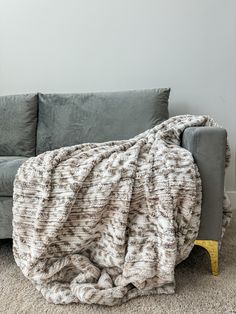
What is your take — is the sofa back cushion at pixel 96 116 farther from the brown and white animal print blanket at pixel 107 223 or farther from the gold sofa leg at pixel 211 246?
the gold sofa leg at pixel 211 246

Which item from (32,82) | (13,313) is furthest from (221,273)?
(32,82)

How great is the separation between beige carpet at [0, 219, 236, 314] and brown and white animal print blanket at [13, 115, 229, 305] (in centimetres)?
3

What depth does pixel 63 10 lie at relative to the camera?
6.42 feet

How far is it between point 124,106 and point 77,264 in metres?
0.99

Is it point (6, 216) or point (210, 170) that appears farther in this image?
point (6, 216)

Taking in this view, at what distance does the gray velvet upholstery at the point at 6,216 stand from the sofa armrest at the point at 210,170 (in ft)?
2.69

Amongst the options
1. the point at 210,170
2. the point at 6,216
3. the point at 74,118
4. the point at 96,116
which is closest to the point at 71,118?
the point at 74,118

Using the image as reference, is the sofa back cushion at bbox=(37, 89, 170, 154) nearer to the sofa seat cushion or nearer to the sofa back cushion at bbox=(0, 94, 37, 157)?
the sofa back cushion at bbox=(0, 94, 37, 157)

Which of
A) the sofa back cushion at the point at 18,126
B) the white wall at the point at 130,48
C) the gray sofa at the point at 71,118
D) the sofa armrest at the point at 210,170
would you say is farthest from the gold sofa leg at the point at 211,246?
the sofa back cushion at the point at 18,126

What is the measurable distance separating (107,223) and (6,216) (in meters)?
0.48

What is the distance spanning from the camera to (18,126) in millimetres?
1798

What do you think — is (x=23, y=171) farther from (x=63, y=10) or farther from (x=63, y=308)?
(x=63, y=10)

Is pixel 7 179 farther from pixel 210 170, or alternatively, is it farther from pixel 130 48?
pixel 130 48

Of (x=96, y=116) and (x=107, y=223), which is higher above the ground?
(x=96, y=116)
